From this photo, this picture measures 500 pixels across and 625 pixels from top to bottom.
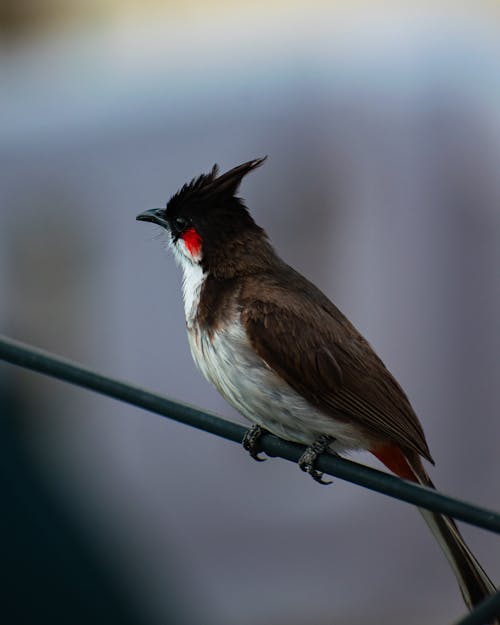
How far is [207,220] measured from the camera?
3.43 meters

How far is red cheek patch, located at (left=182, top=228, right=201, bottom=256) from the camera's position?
342cm

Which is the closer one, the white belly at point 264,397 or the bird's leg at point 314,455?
the bird's leg at point 314,455

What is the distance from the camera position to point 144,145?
6879mm

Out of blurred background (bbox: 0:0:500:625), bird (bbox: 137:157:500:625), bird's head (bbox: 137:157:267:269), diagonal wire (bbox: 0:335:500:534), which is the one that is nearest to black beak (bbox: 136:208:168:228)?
bird's head (bbox: 137:157:267:269)

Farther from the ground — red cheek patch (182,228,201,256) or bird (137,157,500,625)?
red cheek patch (182,228,201,256)

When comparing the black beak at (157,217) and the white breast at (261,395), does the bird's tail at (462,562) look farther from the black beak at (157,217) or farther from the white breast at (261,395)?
the black beak at (157,217)

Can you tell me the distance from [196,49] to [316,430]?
4588 mm

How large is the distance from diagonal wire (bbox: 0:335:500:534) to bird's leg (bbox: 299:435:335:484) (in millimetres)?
520

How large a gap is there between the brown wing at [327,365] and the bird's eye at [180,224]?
1.17ft

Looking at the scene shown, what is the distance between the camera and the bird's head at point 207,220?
3.40m

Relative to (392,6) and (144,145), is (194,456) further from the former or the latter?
(392,6)

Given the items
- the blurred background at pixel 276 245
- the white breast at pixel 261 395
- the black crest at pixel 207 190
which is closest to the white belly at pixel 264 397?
the white breast at pixel 261 395

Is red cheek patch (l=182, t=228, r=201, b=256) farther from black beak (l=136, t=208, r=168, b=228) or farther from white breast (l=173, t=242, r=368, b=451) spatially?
white breast (l=173, t=242, r=368, b=451)

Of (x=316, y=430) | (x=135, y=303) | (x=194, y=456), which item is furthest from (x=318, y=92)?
(x=316, y=430)
